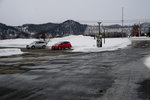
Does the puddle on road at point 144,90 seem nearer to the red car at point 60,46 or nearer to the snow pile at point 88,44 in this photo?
the snow pile at point 88,44

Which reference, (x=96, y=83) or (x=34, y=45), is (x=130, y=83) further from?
(x=34, y=45)

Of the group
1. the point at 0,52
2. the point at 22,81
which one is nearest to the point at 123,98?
the point at 22,81

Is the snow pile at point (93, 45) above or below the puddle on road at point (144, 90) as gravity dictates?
above

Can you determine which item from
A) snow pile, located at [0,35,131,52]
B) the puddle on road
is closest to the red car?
snow pile, located at [0,35,131,52]

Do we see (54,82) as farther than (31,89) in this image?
Yes

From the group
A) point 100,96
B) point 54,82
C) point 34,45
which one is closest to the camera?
point 100,96

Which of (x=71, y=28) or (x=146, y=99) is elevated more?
(x=71, y=28)

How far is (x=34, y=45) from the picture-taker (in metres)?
45.8

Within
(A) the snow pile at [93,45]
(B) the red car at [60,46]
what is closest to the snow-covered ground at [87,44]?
(A) the snow pile at [93,45]

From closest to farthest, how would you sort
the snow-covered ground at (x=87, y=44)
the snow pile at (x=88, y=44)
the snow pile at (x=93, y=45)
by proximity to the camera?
1. the snow-covered ground at (x=87, y=44)
2. the snow pile at (x=93, y=45)
3. the snow pile at (x=88, y=44)

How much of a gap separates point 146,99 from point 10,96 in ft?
14.7

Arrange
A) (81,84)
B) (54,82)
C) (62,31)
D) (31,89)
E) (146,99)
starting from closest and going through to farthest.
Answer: (146,99) → (31,89) → (81,84) → (54,82) → (62,31)

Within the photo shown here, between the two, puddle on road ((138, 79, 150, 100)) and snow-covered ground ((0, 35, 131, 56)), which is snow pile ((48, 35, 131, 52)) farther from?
puddle on road ((138, 79, 150, 100))

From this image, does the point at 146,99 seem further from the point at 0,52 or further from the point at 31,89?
the point at 0,52
